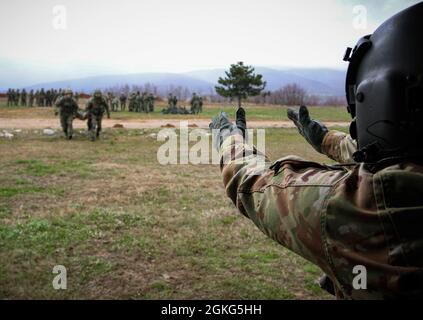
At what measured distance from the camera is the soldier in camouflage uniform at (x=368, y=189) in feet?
3.71

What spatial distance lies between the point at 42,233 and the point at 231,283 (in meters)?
2.56

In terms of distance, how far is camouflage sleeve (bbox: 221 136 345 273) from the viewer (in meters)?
1.25

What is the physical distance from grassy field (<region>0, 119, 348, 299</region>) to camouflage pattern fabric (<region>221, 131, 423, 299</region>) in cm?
258

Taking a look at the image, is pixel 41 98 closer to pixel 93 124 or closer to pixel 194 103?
pixel 194 103

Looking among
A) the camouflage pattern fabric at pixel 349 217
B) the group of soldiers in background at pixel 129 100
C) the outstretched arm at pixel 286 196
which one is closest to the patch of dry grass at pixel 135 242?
the outstretched arm at pixel 286 196

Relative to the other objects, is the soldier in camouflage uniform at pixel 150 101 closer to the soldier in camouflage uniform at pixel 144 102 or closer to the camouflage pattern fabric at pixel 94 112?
the soldier in camouflage uniform at pixel 144 102

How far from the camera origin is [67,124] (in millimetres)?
16000

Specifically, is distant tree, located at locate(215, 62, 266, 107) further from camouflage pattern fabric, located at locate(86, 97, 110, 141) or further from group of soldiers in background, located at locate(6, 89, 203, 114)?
camouflage pattern fabric, located at locate(86, 97, 110, 141)

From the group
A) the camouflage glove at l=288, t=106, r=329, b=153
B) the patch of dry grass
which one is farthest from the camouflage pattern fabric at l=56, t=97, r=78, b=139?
the camouflage glove at l=288, t=106, r=329, b=153

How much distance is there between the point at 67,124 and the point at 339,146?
1499 cm

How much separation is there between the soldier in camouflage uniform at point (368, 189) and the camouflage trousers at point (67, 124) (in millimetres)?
15163
